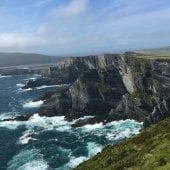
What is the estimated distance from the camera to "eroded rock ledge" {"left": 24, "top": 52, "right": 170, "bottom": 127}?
4754 inches

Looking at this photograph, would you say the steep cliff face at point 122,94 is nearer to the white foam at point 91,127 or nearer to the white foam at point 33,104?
the white foam at point 91,127

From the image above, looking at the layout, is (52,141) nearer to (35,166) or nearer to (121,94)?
(35,166)

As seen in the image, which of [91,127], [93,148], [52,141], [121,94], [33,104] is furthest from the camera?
[33,104]

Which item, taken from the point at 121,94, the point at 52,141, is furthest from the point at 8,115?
the point at 52,141

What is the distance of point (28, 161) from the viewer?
3578 inches

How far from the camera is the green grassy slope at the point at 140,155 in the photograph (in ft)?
136

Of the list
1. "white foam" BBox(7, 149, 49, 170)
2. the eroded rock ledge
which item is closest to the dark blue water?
"white foam" BBox(7, 149, 49, 170)

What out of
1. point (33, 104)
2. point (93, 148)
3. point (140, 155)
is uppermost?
point (140, 155)

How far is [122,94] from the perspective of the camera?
136125 millimetres

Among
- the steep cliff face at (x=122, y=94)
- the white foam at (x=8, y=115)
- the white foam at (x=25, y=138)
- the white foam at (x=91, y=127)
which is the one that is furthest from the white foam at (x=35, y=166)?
the white foam at (x=8, y=115)

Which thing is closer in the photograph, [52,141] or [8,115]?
[52,141]

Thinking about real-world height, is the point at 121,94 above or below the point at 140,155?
below

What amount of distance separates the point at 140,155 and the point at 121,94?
295ft

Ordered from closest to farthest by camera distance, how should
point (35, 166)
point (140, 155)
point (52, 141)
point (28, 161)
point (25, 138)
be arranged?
point (140, 155) < point (35, 166) < point (28, 161) < point (52, 141) < point (25, 138)
